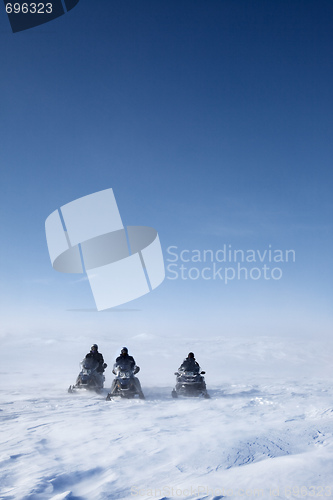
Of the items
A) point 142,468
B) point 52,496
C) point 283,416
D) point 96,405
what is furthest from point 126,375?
point 52,496

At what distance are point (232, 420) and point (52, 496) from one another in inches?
200

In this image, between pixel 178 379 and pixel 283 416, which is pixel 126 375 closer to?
pixel 178 379

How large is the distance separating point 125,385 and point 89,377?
190cm

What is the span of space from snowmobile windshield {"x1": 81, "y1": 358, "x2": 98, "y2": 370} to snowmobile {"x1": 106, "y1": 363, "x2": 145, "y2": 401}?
1.43 m

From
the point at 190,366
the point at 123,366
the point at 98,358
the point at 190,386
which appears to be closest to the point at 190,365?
the point at 190,366

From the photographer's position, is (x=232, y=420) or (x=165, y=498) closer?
(x=165, y=498)

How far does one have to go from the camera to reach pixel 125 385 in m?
10.9

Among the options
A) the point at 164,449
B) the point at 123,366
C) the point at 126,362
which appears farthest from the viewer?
the point at 126,362

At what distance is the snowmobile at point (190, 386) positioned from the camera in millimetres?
11594

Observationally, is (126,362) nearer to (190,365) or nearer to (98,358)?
(98,358)

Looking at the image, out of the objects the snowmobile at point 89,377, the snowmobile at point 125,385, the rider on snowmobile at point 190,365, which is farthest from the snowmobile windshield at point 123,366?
the rider on snowmobile at point 190,365

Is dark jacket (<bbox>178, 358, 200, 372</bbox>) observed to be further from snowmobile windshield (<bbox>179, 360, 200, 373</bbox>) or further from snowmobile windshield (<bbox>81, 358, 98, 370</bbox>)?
snowmobile windshield (<bbox>81, 358, 98, 370</bbox>)

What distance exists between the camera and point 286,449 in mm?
5836

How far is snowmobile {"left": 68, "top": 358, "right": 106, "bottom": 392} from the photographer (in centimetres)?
1205
